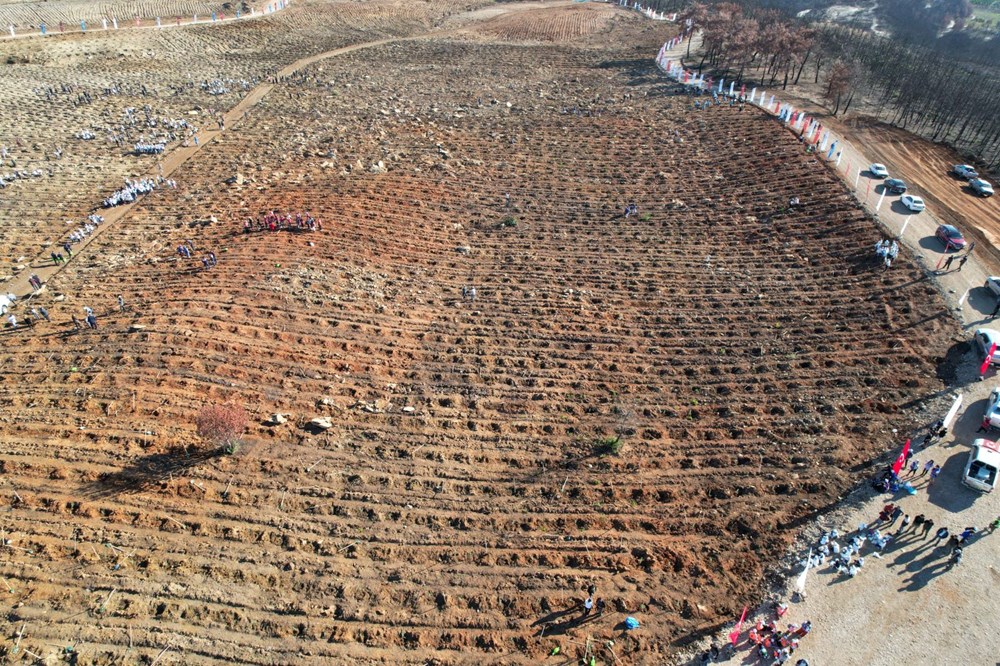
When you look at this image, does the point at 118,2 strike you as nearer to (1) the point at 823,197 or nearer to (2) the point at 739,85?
(2) the point at 739,85

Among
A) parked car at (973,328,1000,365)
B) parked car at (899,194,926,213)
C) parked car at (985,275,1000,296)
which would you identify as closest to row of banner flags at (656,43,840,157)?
parked car at (899,194,926,213)

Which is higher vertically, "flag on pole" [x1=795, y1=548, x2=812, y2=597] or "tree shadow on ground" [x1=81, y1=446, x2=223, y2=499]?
"flag on pole" [x1=795, y1=548, x2=812, y2=597]

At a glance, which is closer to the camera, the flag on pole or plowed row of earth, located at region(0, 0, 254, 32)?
the flag on pole

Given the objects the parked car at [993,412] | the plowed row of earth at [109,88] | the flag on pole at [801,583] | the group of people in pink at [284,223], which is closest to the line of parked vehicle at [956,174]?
the parked car at [993,412]

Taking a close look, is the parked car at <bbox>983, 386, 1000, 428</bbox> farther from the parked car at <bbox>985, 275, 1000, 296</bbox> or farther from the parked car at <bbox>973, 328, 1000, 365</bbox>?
the parked car at <bbox>985, 275, 1000, 296</bbox>

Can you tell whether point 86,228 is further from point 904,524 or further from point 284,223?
point 904,524
